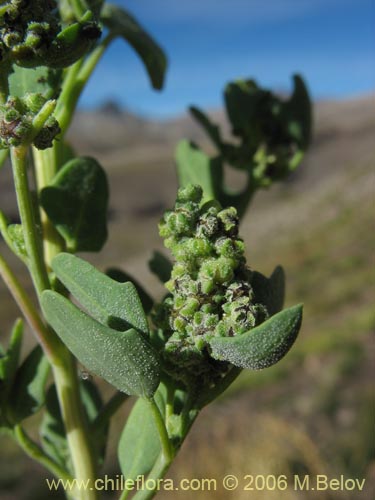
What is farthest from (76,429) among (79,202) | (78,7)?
(78,7)

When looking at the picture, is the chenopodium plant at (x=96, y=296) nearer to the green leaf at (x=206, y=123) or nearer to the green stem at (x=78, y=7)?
the green stem at (x=78, y=7)

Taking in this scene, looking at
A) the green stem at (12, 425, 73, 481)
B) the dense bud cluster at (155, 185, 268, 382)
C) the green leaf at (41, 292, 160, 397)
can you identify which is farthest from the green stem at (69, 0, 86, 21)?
the green stem at (12, 425, 73, 481)

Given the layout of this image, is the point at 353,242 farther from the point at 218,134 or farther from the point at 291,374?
the point at 218,134

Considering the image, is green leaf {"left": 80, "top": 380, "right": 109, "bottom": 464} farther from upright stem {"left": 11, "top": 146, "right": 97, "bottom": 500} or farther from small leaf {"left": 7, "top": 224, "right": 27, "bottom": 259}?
small leaf {"left": 7, "top": 224, "right": 27, "bottom": 259}

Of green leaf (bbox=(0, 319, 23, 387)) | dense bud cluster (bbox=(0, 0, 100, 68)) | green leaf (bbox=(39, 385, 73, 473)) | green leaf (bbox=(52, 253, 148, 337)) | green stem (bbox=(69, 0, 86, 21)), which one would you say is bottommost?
green leaf (bbox=(39, 385, 73, 473))

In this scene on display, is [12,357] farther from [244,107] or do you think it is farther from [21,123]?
[244,107]

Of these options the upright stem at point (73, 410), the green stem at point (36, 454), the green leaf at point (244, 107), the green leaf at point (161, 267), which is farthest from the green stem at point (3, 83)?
the green leaf at point (244, 107)

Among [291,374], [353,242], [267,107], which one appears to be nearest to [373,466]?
[291,374]
